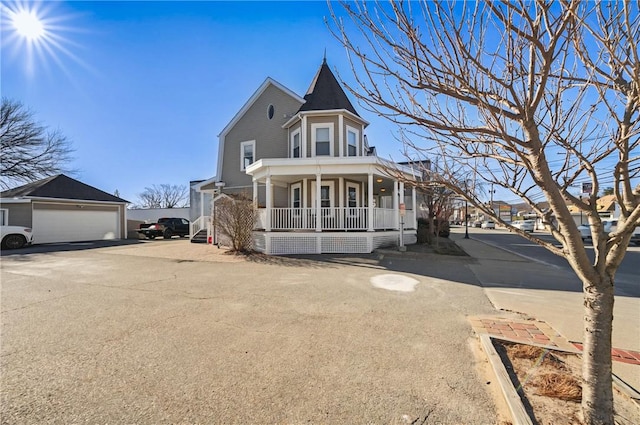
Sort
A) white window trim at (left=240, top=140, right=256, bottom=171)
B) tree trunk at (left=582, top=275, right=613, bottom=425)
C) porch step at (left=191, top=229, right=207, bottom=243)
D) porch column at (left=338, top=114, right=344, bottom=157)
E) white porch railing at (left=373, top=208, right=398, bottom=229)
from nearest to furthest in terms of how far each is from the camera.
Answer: tree trunk at (left=582, top=275, right=613, bottom=425) → white porch railing at (left=373, top=208, right=398, bottom=229) → porch column at (left=338, top=114, right=344, bottom=157) → white window trim at (left=240, top=140, right=256, bottom=171) → porch step at (left=191, top=229, right=207, bottom=243)

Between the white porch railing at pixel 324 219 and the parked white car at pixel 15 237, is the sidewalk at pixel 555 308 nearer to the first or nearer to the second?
the white porch railing at pixel 324 219

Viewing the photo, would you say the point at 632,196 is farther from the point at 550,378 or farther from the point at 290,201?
the point at 290,201

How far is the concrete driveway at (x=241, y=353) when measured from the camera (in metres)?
2.48

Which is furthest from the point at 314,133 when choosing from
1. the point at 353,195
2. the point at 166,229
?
the point at 166,229

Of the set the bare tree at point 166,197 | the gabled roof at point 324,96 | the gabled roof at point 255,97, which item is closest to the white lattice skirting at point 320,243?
the gabled roof at point 324,96

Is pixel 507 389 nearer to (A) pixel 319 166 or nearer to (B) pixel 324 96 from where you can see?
(A) pixel 319 166

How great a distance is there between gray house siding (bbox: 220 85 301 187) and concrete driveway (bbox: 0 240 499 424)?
429 inches

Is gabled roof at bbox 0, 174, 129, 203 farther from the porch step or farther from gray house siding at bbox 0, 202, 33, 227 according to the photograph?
the porch step

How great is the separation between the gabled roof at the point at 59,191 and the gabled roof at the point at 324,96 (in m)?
18.0

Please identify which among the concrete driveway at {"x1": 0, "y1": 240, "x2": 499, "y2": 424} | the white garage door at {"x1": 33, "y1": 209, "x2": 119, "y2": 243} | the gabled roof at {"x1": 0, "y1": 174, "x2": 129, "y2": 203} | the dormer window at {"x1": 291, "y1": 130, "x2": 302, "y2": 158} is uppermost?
the dormer window at {"x1": 291, "y1": 130, "x2": 302, "y2": 158}

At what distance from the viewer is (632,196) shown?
87.0 inches

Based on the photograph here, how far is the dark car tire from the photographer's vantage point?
16.3 metres

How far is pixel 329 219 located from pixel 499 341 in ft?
29.9

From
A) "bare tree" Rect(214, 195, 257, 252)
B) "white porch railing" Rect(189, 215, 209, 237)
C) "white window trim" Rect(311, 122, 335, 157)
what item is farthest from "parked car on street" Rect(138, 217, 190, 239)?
"white window trim" Rect(311, 122, 335, 157)
